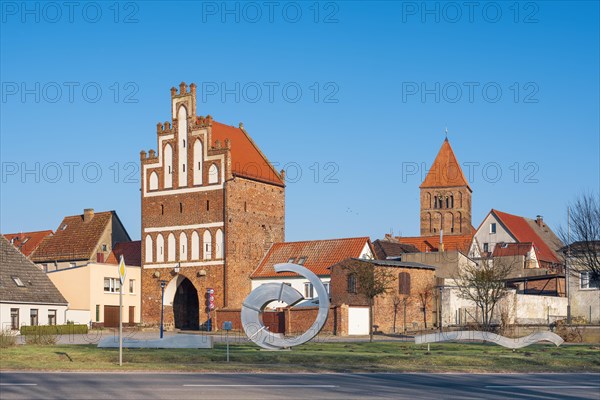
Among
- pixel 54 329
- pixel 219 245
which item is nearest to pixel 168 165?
pixel 219 245

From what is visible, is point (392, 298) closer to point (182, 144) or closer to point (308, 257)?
point (308, 257)

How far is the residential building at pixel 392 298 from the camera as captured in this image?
62531 millimetres

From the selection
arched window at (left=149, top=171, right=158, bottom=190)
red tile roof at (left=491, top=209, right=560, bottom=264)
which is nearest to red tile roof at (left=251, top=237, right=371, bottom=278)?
arched window at (left=149, top=171, right=158, bottom=190)

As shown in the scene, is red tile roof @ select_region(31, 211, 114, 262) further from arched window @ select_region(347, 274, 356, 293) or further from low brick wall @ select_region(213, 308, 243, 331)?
arched window @ select_region(347, 274, 356, 293)

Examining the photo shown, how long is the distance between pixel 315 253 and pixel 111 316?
1677 centimetres

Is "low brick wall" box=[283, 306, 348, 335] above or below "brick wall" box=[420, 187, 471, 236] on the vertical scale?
below

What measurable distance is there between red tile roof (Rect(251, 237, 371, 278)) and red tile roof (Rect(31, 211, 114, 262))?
1831cm

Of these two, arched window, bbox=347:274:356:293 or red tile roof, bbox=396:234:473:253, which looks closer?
arched window, bbox=347:274:356:293

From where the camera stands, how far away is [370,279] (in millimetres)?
57000

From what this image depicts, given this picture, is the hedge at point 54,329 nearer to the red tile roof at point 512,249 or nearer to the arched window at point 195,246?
the arched window at point 195,246

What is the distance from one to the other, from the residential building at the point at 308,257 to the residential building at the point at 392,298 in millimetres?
5611

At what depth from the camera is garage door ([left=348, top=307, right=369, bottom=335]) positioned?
6144cm

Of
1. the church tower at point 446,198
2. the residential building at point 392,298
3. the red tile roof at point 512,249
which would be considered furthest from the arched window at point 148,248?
the church tower at point 446,198

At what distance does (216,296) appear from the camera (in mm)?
73562
